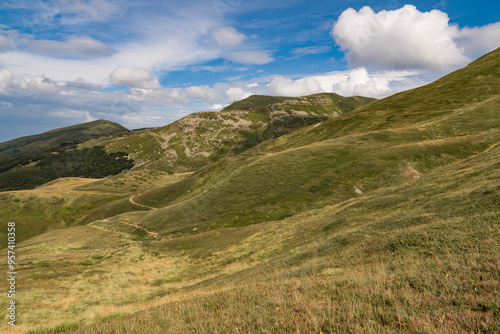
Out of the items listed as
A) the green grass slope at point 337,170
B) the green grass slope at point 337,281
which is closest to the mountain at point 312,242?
the green grass slope at point 337,281

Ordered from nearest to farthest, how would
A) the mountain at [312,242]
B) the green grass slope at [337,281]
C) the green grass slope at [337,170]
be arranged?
the green grass slope at [337,281] < the mountain at [312,242] < the green grass slope at [337,170]

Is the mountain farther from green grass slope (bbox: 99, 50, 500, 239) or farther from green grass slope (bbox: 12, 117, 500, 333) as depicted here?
green grass slope (bbox: 99, 50, 500, 239)

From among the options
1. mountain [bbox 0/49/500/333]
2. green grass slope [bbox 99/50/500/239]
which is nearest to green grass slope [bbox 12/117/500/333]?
mountain [bbox 0/49/500/333]

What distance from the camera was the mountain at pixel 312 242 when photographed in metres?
7.62

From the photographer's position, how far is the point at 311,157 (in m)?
68.5

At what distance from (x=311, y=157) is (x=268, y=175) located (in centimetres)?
1432

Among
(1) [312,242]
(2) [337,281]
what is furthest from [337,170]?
(2) [337,281]

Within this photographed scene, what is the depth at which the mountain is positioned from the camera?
762 centimetres

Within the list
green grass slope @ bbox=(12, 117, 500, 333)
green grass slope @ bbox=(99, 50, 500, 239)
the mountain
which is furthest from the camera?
green grass slope @ bbox=(99, 50, 500, 239)

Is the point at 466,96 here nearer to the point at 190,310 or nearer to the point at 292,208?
the point at 292,208

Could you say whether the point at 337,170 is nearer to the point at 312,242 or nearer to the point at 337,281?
the point at 312,242

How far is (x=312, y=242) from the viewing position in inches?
1043

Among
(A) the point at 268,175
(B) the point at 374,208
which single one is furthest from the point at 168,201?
(B) the point at 374,208

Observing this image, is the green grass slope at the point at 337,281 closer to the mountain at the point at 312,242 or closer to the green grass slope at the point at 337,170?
the mountain at the point at 312,242
